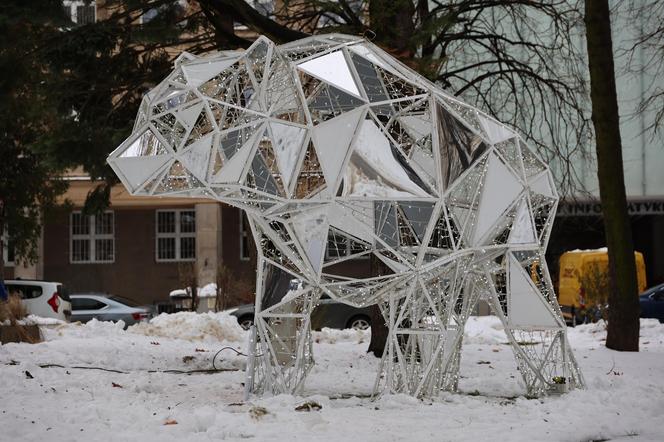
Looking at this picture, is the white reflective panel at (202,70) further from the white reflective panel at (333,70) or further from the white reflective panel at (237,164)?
the white reflective panel at (237,164)

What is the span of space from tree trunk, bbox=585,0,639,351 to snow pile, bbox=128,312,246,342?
266 inches

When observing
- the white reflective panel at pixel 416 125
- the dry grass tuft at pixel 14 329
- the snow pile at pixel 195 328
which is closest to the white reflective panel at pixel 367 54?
the white reflective panel at pixel 416 125

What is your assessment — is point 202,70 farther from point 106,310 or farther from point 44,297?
point 106,310

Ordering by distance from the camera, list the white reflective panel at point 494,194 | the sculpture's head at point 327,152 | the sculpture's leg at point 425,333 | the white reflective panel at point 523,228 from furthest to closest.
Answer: the white reflective panel at point 523,228
the white reflective panel at point 494,194
the sculpture's leg at point 425,333
the sculpture's head at point 327,152

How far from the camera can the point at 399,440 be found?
7277 mm

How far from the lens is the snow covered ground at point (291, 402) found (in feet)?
24.8

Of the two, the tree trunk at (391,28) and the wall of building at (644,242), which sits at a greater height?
the tree trunk at (391,28)

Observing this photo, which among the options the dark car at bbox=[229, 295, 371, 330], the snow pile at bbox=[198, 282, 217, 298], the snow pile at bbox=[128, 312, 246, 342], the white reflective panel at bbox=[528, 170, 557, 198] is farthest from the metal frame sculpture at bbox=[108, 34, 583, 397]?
the snow pile at bbox=[198, 282, 217, 298]

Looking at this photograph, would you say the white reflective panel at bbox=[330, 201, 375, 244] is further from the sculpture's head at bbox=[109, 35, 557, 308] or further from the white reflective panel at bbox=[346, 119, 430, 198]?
the white reflective panel at bbox=[346, 119, 430, 198]

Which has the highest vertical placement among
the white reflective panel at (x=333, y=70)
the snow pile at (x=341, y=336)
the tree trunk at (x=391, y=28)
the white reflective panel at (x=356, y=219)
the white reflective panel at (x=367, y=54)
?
the tree trunk at (x=391, y=28)

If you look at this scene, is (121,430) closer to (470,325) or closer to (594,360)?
(594,360)

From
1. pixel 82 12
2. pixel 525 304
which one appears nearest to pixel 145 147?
pixel 525 304

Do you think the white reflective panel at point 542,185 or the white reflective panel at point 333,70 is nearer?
the white reflective panel at point 333,70

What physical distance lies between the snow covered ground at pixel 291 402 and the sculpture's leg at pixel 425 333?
31 cm
